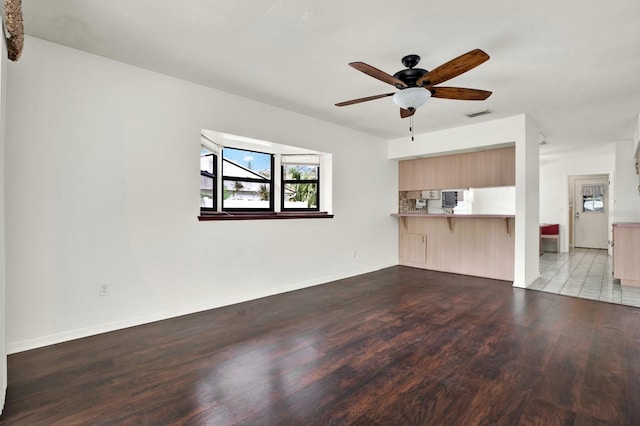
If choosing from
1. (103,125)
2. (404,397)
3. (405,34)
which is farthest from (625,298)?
(103,125)

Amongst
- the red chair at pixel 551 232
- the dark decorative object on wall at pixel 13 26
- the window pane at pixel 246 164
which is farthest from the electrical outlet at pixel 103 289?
the red chair at pixel 551 232

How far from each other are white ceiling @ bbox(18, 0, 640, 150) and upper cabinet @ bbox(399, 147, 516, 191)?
4.11 feet

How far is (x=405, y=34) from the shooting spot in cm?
237

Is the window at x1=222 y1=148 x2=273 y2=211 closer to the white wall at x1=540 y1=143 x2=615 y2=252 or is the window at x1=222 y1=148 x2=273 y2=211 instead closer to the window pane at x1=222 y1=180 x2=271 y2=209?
the window pane at x1=222 y1=180 x2=271 y2=209

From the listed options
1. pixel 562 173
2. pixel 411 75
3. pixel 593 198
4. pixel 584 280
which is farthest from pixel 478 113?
pixel 593 198

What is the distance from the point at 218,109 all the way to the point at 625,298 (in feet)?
17.6

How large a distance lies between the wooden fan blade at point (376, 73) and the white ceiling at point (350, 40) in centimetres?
28

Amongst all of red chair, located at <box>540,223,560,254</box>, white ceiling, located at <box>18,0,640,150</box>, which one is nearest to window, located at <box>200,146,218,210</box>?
white ceiling, located at <box>18,0,640,150</box>

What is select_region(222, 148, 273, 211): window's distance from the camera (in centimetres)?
426

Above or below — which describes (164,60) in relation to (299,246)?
above

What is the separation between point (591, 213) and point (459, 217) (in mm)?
5677

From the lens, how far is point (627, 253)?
4516 millimetres

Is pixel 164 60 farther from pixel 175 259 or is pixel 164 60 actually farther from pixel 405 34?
pixel 405 34

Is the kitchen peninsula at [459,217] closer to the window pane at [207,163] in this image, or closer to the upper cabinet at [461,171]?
the upper cabinet at [461,171]
